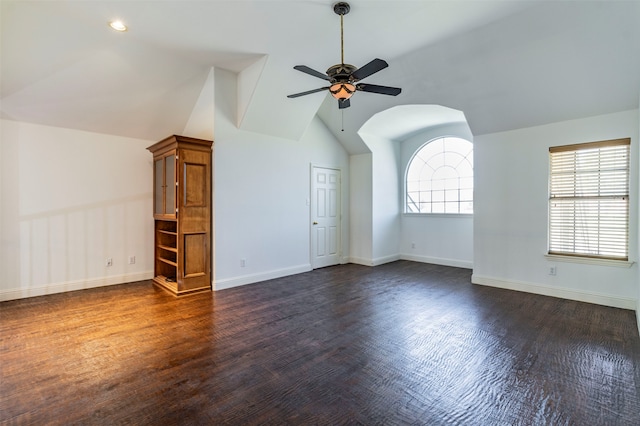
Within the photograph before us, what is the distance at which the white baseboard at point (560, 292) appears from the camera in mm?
3820

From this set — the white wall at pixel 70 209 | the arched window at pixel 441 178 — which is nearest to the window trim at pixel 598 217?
the arched window at pixel 441 178

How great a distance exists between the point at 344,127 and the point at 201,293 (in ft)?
13.4

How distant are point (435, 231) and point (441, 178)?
1181 mm

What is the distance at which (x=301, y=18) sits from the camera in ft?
10.4

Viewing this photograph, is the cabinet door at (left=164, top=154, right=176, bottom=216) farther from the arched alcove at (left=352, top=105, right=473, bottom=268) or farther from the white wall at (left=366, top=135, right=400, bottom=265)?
the white wall at (left=366, top=135, right=400, bottom=265)

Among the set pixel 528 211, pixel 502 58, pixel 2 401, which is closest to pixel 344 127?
pixel 502 58

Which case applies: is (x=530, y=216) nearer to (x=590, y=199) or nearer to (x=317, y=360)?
(x=590, y=199)

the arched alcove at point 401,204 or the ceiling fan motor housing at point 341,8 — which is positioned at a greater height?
the ceiling fan motor housing at point 341,8

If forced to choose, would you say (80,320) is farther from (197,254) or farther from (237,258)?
(237,258)

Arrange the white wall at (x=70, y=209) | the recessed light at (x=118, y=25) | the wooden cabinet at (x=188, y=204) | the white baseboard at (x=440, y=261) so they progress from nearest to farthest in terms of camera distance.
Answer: the recessed light at (x=118, y=25), the white wall at (x=70, y=209), the wooden cabinet at (x=188, y=204), the white baseboard at (x=440, y=261)

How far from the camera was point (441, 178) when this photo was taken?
6.72 meters

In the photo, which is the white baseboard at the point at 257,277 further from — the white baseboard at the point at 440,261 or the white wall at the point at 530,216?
the white wall at the point at 530,216

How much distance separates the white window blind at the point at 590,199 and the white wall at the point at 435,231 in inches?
76.4

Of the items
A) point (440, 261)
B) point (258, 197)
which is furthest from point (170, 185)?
point (440, 261)
